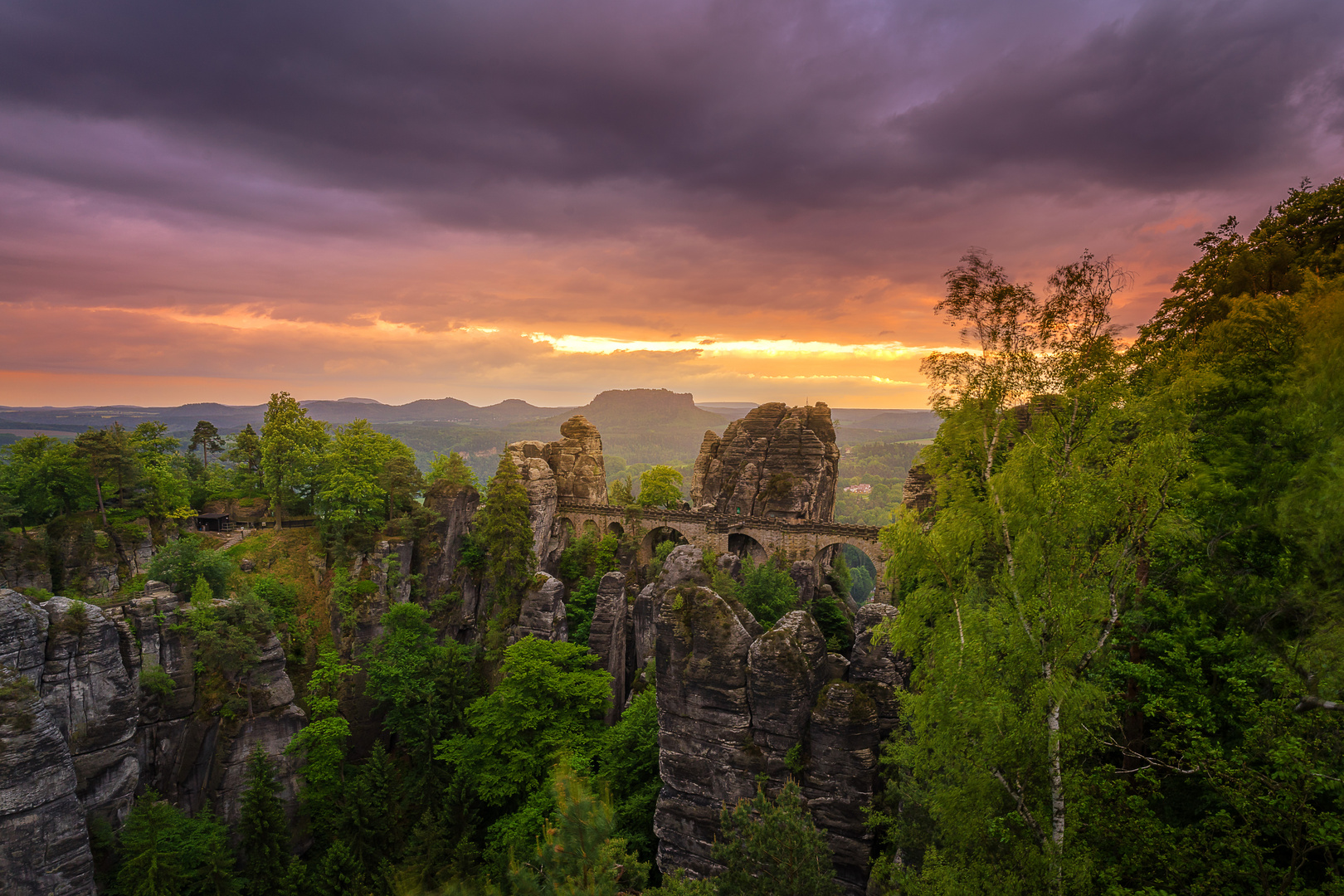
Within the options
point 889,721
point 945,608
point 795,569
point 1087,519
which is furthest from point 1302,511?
point 795,569

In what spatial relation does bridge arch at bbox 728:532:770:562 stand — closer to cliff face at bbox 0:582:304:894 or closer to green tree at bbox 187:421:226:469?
cliff face at bbox 0:582:304:894

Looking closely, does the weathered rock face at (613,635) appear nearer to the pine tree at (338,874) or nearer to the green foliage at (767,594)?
the green foliage at (767,594)

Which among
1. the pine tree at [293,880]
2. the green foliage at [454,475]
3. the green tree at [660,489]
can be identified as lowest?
the pine tree at [293,880]

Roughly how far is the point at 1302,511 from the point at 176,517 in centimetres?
4945

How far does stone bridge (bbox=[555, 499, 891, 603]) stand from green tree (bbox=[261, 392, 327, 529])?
18837mm

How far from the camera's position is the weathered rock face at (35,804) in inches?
806

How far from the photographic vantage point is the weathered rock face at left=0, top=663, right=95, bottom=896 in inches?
806

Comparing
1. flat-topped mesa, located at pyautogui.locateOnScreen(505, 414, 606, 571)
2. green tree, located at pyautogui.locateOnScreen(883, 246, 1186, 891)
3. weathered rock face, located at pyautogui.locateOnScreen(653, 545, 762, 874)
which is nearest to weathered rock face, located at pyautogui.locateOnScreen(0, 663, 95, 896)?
weathered rock face, located at pyautogui.locateOnScreen(653, 545, 762, 874)

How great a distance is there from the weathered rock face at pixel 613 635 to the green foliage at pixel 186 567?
1927 cm

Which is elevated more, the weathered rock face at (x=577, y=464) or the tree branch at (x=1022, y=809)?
the weathered rock face at (x=577, y=464)

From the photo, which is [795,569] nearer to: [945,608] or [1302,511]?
[945,608]

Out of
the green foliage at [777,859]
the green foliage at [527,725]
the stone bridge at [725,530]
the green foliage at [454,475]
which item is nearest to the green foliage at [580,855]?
the green foliage at [777,859]

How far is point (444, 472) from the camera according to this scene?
4272 cm

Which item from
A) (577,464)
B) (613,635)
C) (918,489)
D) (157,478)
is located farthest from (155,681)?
(918,489)
